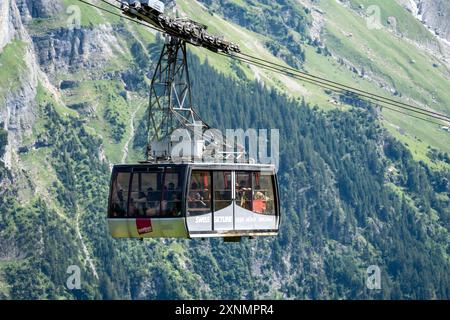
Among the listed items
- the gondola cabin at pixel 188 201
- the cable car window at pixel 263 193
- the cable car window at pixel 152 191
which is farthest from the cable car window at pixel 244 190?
the cable car window at pixel 152 191

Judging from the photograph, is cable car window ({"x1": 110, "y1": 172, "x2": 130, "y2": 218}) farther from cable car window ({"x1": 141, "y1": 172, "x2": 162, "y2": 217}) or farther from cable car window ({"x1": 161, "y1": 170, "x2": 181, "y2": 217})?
cable car window ({"x1": 161, "y1": 170, "x2": 181, "y2": 217})

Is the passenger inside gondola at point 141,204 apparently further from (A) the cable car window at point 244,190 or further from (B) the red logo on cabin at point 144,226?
(A) the cable car window at point 244,190

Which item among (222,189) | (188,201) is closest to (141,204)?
(188,201)

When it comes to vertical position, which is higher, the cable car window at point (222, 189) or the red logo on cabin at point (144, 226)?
the cable car window at point (222, 189)

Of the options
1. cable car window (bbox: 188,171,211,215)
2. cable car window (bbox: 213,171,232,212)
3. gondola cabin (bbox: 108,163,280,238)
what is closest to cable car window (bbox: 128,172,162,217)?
gondola cabin (bbox: 108,163,280,238)

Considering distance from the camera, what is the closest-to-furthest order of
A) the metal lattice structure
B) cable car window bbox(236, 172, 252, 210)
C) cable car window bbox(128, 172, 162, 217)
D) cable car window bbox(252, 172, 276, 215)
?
cable car window bbox(128, 172, 162, 217) → cable car window bbox(236, 172, 252, 210) → the metal lattice structure → cable car window bbox(252, 172, 276, 215)

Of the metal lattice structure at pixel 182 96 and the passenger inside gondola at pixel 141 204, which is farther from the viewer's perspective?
the metal lattice structure at pixel 182 96
